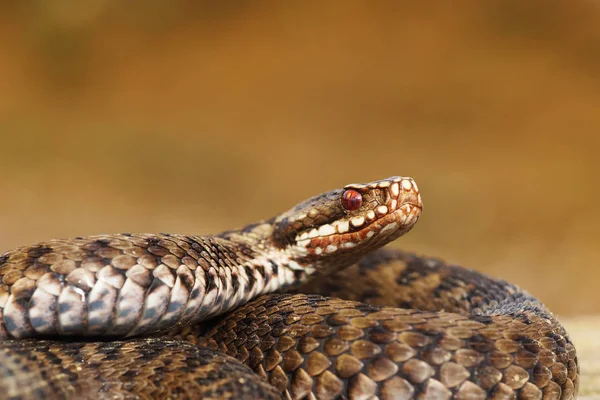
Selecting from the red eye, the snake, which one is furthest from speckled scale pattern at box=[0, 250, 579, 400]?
the red eye

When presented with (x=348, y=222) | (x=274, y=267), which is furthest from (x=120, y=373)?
(x=348, y=222)

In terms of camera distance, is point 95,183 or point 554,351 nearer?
point 554,351

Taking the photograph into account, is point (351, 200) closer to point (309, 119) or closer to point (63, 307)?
point (63, 307)

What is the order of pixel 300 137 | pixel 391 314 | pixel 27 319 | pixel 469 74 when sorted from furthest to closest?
pixel 300 137 → pixel 469 74 → pixel 391 314 → pixel 27 319

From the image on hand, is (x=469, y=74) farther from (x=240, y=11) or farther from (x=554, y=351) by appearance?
(x=554, y=351)

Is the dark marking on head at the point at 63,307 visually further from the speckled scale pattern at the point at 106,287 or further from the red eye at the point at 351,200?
the red eye at the point at 351,200

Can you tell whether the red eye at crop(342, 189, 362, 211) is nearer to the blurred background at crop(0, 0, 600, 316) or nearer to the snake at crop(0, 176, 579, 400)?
the snake at crop(0, 176, 579, 400)

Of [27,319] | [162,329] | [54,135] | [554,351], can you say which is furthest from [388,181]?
[54,135]
